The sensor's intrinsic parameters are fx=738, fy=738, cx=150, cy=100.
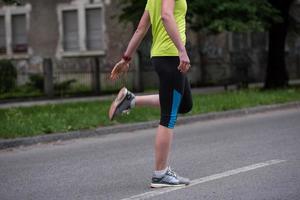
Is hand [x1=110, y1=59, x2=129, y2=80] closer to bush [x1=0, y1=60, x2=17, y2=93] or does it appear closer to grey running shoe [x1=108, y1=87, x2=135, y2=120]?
grey running shoe [x1=108, y1=87, x2=135, y2=120]

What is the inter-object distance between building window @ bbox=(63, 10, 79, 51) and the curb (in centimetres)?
1321

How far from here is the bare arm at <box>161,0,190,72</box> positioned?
6.53m

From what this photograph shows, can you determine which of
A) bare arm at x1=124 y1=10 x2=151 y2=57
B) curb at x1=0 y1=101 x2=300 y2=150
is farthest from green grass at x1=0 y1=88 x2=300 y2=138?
bare arm at x1=124 y1=10 x2=151 y2=57

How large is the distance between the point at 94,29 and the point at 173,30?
22671 millimetres

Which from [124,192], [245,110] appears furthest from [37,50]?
[124,192]

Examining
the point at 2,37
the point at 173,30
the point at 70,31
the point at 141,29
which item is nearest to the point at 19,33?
the point at 2,37

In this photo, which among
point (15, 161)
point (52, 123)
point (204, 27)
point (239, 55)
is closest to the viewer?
point (15, 161)

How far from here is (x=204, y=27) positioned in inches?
792

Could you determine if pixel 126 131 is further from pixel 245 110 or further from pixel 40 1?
pixel 40 1

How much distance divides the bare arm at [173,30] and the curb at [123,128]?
527 centimetres

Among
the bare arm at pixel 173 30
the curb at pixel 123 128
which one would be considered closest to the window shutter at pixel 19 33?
the curb at pixel 123 128

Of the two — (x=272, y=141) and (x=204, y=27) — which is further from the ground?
(x=204, y=27)

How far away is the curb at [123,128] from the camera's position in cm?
1139

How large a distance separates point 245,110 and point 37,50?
15.3m
